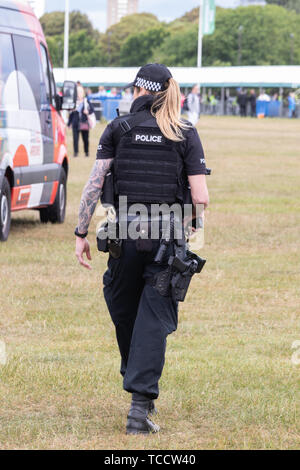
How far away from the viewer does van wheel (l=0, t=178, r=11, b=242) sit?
11781mm

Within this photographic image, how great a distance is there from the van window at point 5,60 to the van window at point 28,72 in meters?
0.16

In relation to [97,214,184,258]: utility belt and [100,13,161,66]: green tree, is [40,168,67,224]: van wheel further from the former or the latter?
[100,13,161,66]: green tree

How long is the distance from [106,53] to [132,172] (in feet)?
552

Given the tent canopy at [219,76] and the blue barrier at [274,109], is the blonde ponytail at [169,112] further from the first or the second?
the blue barrier at [274,109]

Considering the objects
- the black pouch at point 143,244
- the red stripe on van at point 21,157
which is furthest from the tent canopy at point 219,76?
the black pouch at point 143,244

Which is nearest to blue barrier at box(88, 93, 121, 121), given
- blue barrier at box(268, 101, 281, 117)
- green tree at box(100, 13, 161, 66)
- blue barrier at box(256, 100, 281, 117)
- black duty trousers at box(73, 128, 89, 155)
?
blue barrier at box(256, 100, 281, 117)

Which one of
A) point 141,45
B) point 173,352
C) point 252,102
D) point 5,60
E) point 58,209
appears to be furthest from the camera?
point 141,45

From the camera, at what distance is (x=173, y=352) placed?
7.00m

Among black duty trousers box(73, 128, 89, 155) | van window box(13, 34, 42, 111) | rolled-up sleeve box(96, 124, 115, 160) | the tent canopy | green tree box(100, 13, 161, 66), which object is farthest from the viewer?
green tree box(100, 13, 161, 66)

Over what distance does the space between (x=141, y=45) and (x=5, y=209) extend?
439ft

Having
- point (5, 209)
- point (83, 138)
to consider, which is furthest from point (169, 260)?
point (83, 138)

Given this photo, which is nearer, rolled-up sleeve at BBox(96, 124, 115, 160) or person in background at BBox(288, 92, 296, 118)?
rolled-up sleeve at BBox(96, 124, 115, 160)

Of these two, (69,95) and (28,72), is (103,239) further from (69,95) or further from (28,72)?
(69,95)

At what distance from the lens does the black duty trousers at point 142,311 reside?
5.03 metres
